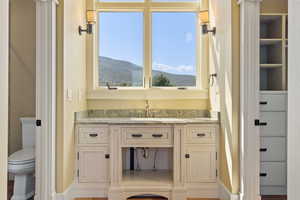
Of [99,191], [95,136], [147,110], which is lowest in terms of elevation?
[99,191]

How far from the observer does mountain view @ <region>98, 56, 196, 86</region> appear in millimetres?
4270

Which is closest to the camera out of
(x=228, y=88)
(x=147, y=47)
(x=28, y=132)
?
(x=228, y=88)

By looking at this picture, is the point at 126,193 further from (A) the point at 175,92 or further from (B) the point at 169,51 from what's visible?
(B) the point at 169,51

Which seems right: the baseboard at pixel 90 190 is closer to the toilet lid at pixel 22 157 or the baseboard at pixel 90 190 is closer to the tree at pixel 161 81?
the toilet lid at pixel 22 157

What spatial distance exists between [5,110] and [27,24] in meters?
2.79

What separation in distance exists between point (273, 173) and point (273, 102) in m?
0.80

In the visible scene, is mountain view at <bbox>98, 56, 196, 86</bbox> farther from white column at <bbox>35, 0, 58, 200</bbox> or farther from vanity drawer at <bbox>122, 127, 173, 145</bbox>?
white column at <bbox>35, 0, 58, 200</bbox>

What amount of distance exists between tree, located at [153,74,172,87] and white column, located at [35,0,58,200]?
1661mm

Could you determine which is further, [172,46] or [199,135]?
[172,46]

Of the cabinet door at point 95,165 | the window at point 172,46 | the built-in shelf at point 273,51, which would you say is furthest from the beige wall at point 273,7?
the cabinet door at point 95,165

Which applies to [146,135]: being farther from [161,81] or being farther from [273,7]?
[273,7]

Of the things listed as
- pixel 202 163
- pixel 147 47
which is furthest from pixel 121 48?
pixel 202 163

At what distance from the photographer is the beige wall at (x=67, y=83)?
306cm
